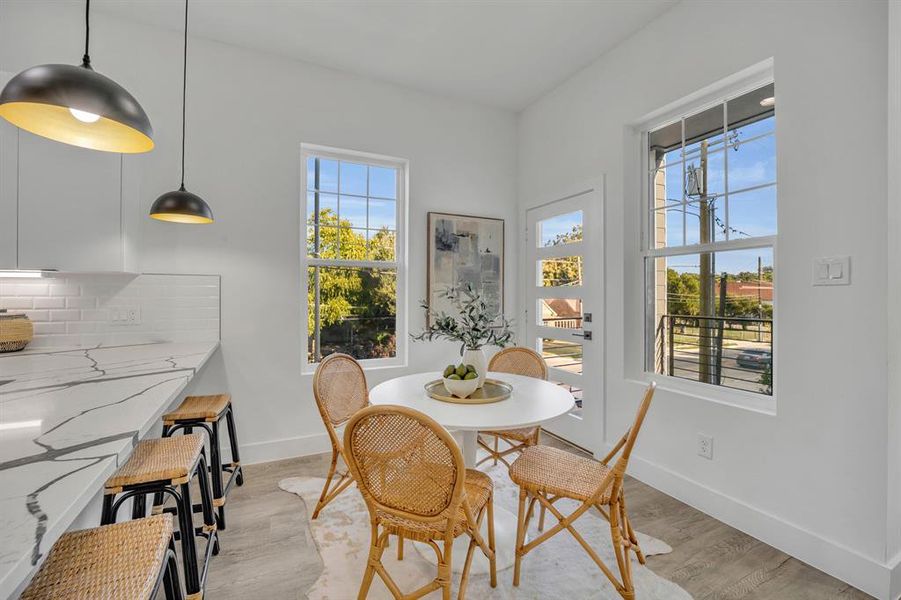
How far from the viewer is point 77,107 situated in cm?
110

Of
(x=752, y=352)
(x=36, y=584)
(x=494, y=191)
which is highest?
(x=494, y=191)

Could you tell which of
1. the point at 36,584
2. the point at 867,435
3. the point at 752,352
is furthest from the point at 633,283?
the point at 36,584

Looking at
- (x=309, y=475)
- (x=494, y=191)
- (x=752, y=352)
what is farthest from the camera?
(x=494, y=191)

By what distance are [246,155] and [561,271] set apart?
2.60 m

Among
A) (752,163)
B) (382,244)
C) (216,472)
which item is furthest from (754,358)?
(216,472)

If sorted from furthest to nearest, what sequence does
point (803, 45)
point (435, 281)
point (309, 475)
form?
point (435, 281), point (309, 475), point (803, 45)

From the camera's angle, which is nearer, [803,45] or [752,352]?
[803,45]

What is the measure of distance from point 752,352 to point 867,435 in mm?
602

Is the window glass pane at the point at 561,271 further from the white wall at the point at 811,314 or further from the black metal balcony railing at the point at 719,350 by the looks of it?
the white wall at the point at 811,314

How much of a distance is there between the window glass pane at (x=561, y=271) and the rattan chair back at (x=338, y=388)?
74.5 inches

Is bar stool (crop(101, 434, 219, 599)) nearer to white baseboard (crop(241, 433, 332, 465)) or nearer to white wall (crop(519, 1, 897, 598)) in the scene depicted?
white baseboard (crop(241, 433, 332, 465))

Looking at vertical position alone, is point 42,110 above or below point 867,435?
above

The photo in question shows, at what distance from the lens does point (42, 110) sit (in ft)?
4.06

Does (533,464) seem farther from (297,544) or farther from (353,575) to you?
(297,544)
